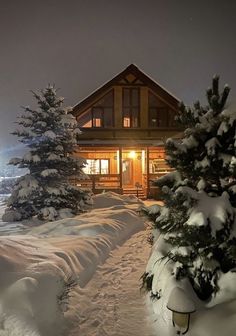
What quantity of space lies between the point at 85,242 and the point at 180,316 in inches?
170

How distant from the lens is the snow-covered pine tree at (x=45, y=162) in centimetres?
1177

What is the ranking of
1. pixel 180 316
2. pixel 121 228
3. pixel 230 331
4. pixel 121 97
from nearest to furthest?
pixel 230 331 < pixel 180 316 < pixel 121 228 < pixel 121 97

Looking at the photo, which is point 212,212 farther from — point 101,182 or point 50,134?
point 101,182

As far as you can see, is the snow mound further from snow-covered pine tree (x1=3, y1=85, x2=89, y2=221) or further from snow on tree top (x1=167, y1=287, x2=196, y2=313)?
snow on tree top (x1=167, y1=287, x2=196, y2=313)

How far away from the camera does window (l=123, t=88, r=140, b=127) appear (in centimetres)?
2127

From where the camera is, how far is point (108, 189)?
65.0 feet

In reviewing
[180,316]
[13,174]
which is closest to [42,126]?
[180,316]

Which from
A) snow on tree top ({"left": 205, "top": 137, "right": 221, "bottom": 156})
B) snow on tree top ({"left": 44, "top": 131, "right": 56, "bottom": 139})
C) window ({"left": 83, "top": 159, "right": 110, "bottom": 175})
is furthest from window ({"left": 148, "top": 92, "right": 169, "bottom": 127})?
snow on tree top ({"left": 205, "top": 137, "right": 221, "bottom": 156})

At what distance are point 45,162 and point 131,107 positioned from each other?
35.1 ft

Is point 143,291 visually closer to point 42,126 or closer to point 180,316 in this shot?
point 180,316

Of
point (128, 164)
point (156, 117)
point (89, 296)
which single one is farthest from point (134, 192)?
point (89, 296)

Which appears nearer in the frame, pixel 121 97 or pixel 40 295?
pixel 40 295

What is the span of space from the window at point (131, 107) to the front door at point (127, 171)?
12.1 ft

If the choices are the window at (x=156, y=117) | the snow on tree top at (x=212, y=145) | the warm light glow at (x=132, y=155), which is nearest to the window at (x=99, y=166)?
the warm light glow at (x=132, y=155)
